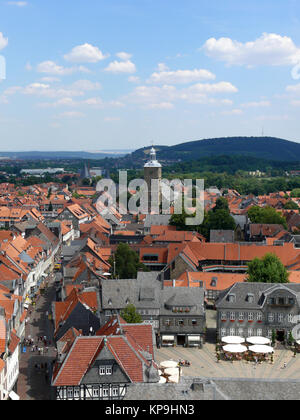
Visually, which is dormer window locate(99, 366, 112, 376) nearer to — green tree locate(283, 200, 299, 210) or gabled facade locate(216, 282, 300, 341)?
gabled facade locate(216, 282, 300, 341)

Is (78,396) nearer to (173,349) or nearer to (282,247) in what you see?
(173,349)

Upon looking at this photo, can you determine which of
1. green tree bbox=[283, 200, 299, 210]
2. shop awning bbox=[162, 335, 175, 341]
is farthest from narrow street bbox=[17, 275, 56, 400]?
green tree bbox=[283, 200, 299, 210]

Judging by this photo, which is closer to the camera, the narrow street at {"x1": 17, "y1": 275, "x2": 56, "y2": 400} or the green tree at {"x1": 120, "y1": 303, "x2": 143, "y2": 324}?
the narrow street at {"x1": 17, "y1": 275, "x2": 56, "y2": 400}

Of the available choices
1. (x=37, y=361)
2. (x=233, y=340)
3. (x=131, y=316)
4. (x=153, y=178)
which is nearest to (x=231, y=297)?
(x=233, y=340)

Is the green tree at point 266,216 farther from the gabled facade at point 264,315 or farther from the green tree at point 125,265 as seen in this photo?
the gabled facade at point 264,315

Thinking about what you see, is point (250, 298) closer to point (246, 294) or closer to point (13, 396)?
point (246, 294)

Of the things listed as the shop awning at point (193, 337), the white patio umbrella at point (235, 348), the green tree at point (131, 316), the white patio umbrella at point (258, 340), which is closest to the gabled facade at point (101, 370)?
the green tree at point (131, 316)
